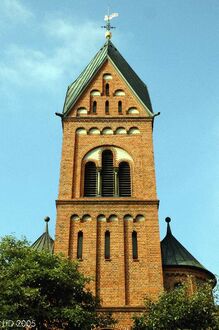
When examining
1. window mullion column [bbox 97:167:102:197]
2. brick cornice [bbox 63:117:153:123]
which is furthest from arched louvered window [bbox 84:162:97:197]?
brick cornice [bbox 63:117:153:123]

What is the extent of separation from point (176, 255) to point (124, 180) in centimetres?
557

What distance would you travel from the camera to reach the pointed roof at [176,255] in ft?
103

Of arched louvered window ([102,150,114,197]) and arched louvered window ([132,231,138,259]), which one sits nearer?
arched louvered window ([132,231,138,259])

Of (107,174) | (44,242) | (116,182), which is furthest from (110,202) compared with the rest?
(44,242)

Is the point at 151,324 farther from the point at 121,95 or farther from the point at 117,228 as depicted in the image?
the point at 121,95

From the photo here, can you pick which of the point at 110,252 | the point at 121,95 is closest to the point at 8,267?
the point at 110,252

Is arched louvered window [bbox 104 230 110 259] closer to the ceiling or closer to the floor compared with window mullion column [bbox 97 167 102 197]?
closer to the floor

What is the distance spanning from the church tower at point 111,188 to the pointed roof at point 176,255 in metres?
2.12

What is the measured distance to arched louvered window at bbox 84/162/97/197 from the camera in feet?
108

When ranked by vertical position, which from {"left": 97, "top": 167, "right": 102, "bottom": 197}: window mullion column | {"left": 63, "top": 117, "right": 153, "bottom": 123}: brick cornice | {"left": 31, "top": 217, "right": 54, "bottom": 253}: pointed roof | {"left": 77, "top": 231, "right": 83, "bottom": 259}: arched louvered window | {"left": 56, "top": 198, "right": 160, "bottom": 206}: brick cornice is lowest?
{"left": 77, "top": 231, "right": 83, "bottom": 259}: arched louvered window

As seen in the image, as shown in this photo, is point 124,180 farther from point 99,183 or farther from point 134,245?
point 134,245

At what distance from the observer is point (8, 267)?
22531 mm

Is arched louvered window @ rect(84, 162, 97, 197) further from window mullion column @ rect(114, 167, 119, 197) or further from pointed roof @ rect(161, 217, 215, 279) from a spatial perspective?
pointed roof @ rect(161, 217, 215, 279)

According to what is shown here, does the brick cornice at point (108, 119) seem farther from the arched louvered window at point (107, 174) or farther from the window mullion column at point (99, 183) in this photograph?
the window mullion column at point (99, 183)
